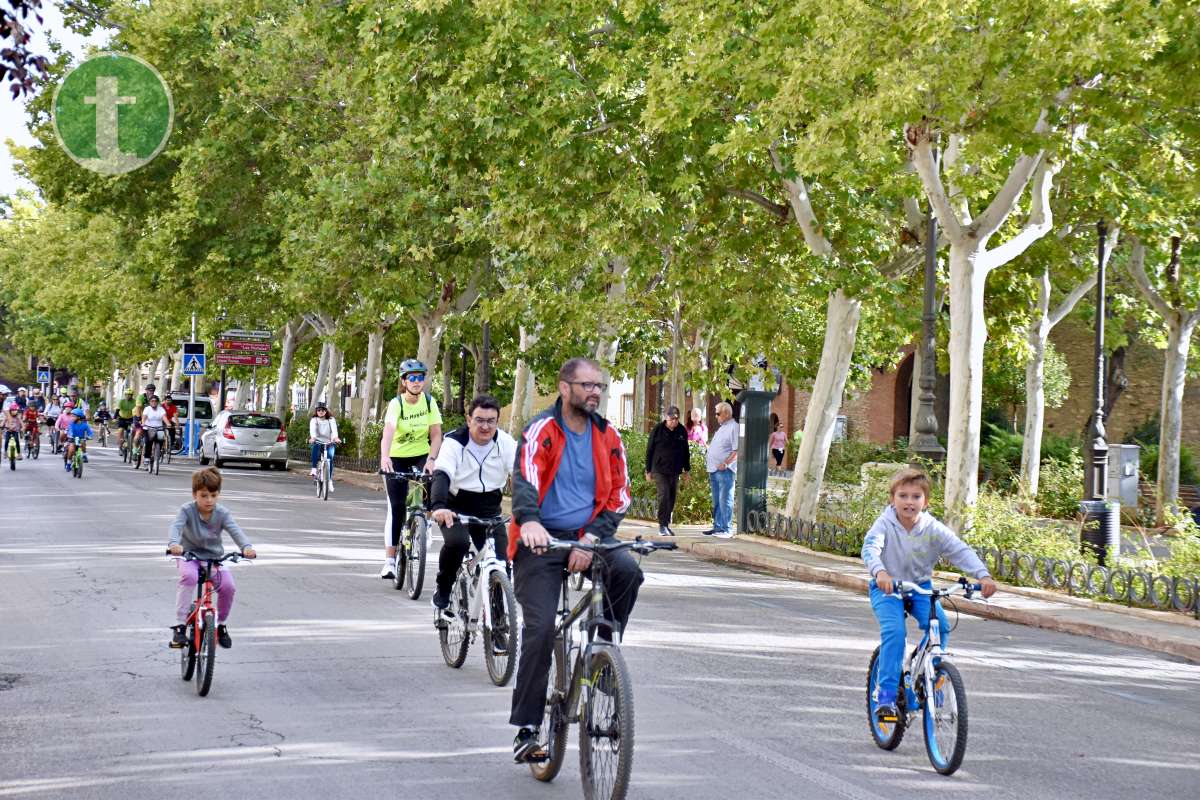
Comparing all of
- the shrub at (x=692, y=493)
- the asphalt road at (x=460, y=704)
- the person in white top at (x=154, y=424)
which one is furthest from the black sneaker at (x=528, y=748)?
the person in white top at (x=154, y=424)

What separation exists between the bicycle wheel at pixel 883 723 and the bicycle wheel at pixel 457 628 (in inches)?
111

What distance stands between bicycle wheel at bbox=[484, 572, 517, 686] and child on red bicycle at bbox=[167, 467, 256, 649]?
1.45 meters

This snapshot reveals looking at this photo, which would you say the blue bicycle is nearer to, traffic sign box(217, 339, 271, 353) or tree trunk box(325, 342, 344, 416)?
tree trunk box(325, 342, 344, 416)

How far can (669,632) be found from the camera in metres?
11.9

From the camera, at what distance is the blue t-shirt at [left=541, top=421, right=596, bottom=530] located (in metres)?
6.69

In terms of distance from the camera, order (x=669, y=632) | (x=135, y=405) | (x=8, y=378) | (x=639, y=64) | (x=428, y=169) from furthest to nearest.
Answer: (x=8, y=378), (x=135, y=405), (x=428, y=169), (x=639, y=64), (x=669, y=632)

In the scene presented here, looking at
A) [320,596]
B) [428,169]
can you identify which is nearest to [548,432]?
[320,596]

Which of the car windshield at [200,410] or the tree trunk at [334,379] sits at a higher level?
the tree trunk at [334,379]

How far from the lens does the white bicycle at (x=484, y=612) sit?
910cm

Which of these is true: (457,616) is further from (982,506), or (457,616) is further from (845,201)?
(845,201)

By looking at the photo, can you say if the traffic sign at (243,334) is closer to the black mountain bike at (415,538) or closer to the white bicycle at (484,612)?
the black mountain bike at (415,538)

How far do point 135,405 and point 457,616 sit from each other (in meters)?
35.3

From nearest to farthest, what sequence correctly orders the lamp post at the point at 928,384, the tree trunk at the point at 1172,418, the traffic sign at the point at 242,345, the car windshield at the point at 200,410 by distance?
the lamp post at the point at 928,384, the tree trunk at the point at 1172,418, the traffic sign at the point at 242,345, the car windshield at the point at 200,410

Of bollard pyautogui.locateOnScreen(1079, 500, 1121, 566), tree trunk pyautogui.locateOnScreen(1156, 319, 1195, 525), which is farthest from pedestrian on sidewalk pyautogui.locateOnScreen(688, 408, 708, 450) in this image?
bollard pyautogui.locateOnScreen(1079, 500, 1121, 566)
